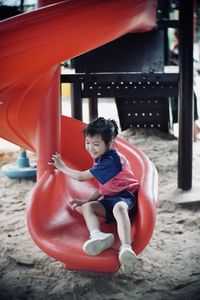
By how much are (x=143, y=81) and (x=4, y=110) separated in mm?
853

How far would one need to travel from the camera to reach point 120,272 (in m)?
1.78

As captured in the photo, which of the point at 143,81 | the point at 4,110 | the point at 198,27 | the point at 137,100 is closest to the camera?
the point at 4,110

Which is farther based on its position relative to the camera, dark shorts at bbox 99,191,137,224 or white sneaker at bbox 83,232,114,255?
dark shorts at bbox 99,191,137,224

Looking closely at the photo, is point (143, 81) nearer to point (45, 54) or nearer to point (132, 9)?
point (132, 9)

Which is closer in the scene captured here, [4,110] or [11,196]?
[4,110]

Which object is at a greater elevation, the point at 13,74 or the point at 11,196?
the point at 13,74

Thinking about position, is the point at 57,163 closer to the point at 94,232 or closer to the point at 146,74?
the point at 94,232

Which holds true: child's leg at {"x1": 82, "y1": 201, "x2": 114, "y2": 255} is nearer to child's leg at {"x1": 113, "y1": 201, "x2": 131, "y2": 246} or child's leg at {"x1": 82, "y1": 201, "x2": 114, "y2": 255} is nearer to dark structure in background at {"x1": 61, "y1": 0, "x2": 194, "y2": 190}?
child's leg at {"x1": 113, "y1": 201, "x2": 131, "y2": 246}

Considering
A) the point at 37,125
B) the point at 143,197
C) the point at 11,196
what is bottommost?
the point at 11,196

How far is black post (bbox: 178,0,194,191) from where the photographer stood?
8.60ft

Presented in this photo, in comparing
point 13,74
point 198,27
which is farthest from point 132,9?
point 198,27

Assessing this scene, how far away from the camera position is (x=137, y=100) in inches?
141

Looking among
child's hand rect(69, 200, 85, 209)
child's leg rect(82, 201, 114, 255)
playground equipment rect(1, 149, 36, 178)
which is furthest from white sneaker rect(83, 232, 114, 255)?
playground equipment rect(1, 149, 36, 178)

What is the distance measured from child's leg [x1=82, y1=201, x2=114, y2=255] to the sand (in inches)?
5.2
